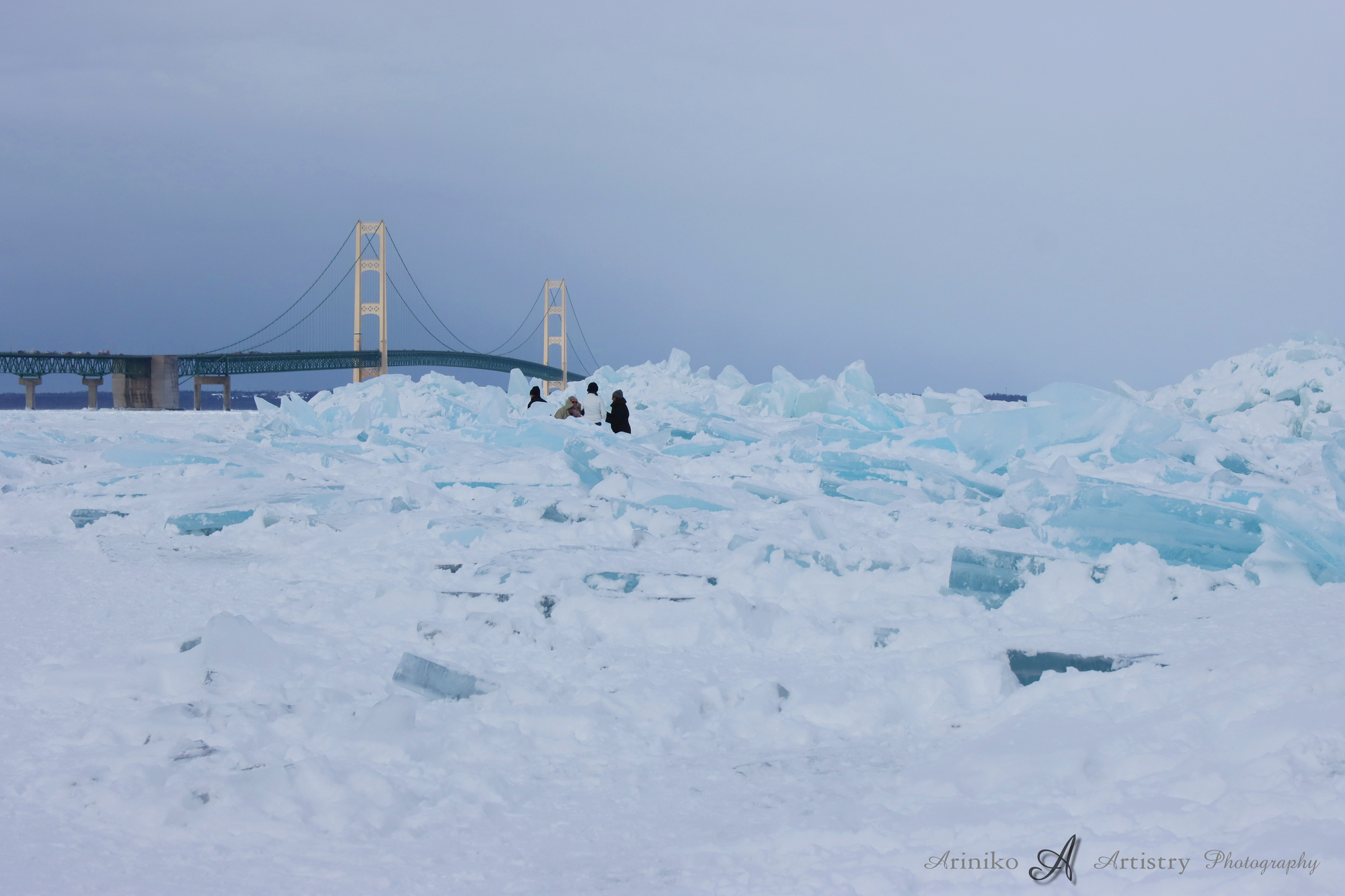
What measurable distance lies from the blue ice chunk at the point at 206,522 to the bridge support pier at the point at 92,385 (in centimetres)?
2840

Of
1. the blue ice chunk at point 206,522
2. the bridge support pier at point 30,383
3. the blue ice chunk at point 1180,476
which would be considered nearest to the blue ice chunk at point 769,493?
the blue ice chunk at point 1180,476

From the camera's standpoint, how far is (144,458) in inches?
234

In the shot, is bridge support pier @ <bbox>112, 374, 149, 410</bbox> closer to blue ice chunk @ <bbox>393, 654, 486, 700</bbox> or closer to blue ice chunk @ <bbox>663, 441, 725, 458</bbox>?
blue ice chunk @ <bbox>663, 441, 725, 458</bbox>

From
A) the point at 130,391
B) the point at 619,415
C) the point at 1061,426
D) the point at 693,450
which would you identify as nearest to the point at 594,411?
the point at 619,415

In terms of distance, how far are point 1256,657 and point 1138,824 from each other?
0.79 meters

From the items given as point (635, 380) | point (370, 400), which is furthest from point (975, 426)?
point (635, 380)

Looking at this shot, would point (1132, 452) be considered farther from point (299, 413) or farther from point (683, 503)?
point (299, 413)

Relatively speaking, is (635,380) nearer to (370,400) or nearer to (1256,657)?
(370,400)

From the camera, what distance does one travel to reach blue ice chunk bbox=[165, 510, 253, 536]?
384cm

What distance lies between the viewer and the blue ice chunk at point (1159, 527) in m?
3.08

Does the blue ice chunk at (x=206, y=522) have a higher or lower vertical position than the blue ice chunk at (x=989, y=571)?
lower

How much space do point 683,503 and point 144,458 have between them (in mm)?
3695

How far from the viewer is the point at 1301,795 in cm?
121

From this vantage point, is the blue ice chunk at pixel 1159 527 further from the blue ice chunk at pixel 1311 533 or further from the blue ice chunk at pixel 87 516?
the blue ice chunk at pixel 87 516
